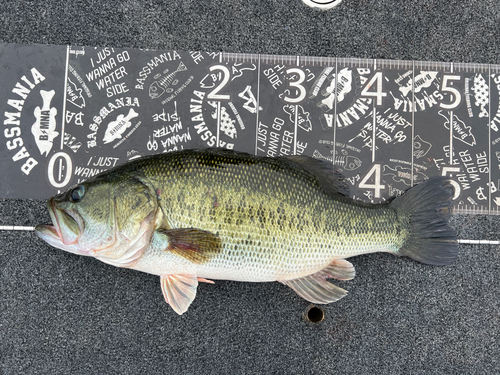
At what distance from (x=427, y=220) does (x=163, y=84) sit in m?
1.60

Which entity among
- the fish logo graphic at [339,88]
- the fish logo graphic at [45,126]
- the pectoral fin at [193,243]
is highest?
the fish logo graphic at [339,88]

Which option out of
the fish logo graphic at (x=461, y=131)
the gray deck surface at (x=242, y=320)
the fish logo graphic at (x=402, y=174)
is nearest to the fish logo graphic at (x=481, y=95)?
the fish logo graphic at (x=461, y=131)

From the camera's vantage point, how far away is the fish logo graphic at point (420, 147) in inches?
75.5

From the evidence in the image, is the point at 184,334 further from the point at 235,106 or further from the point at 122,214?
the point at 235,106

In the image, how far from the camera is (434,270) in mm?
1875

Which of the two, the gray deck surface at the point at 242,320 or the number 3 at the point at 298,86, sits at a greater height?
the number 3 at the point at 298,86

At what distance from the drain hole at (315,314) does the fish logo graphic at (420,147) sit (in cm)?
103

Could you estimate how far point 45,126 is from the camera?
1.89m

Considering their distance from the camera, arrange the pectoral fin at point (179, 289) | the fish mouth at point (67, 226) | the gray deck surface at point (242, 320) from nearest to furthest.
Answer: the fish mouth at point (67, 226), the pectoral fin at point (179, 289), the gray deck surface at point (242, 320)

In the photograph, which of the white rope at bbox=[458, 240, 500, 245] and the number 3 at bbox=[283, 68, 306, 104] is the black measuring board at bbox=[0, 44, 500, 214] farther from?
the white rope at bbox=[458, 240, 500, 245]

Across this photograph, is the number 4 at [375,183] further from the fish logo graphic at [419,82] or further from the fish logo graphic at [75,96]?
the fish logo graphic at [75,96]

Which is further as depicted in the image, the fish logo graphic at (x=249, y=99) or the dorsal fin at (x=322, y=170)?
the fish logo graphic at (x=249, y=99)

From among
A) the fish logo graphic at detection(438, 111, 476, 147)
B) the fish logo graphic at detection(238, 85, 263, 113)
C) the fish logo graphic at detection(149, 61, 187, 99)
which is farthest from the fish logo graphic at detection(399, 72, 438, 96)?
the fish logo graphic at detection(149, 61, 187, 99)

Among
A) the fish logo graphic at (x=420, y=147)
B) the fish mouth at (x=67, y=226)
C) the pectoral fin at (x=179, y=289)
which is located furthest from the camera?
the fish logo graphic at (x=420, y=147)
